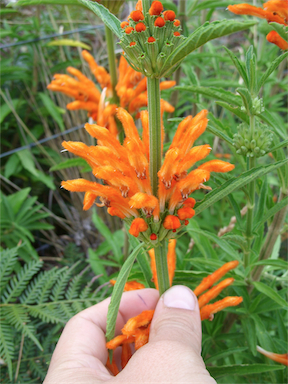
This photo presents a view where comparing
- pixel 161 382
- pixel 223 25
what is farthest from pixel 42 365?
pixel 223 25

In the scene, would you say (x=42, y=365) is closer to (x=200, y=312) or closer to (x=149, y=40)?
(x=200, y=312)

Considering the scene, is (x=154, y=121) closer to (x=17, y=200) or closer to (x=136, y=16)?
(x=136, y=16)

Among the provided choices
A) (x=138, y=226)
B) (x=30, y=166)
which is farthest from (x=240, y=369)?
(x=30, y=166)

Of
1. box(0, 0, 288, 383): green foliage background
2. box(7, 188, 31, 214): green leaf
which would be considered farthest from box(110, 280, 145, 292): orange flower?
box(7, 188, 31, 214): green leaf

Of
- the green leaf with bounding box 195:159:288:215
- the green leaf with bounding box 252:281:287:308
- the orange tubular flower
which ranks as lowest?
the green leaf with bounding box 252:281:287:308

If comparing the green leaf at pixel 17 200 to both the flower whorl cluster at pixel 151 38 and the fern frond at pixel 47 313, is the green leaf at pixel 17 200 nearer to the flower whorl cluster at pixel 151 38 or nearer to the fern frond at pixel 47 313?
the fern frond at pixel 47 313

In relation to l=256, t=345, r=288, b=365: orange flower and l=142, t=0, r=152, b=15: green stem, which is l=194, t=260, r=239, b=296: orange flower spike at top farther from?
l=142, t=0, r=152, b=15: green stem
